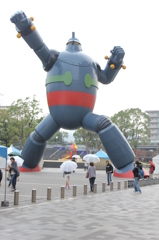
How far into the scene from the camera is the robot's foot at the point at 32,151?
20.8 metres

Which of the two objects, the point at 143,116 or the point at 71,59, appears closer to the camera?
the point at 71,59

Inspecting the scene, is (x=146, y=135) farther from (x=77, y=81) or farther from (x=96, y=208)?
(x=96, y=208)

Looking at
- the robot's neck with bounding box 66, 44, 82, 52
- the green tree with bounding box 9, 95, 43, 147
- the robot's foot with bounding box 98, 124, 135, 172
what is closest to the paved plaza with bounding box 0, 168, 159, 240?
the robot's foot with bounding box 98, 124, 135, 172

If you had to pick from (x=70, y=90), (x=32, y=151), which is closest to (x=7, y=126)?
(x=32, y=151)

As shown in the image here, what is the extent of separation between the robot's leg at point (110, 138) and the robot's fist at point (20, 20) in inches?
237

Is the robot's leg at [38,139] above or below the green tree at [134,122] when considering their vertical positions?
below

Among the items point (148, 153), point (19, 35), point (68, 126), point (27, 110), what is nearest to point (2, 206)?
point (19, 35)

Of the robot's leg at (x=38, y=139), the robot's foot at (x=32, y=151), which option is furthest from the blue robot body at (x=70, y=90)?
the robot's foot at (x=32, y=151)

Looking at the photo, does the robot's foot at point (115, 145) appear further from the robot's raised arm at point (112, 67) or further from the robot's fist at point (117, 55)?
the robot's fist at point (117, 55)

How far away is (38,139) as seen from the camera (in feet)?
67.1

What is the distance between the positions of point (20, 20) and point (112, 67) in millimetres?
6151

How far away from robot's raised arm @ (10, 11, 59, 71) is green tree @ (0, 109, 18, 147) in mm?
27800

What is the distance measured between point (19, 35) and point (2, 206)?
8.67 m

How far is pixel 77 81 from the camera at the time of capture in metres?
18.0
